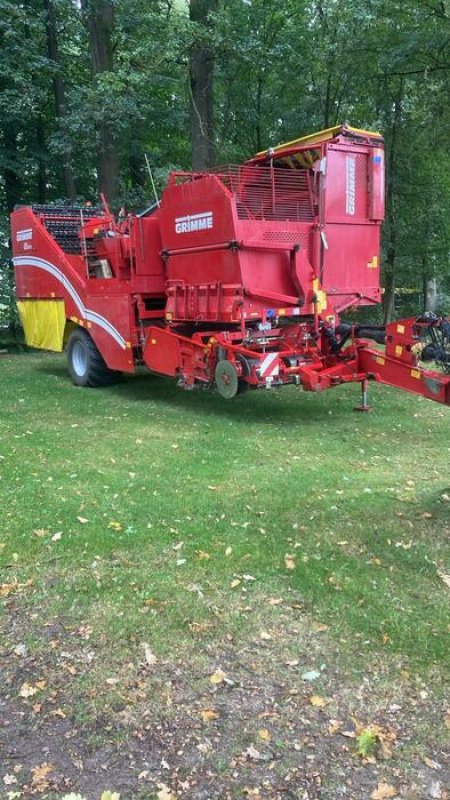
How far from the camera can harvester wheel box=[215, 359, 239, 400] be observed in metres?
7.80

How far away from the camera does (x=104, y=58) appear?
14898 mm

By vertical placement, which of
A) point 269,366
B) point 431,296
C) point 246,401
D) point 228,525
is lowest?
point 228,525

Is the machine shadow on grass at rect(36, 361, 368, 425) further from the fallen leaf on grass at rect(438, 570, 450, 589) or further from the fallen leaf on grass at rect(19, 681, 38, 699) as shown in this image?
the fallen leaf on grass at rect(19, 681, 38, 699)

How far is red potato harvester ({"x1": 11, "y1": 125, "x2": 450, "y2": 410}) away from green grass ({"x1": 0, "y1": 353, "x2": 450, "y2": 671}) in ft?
2.51

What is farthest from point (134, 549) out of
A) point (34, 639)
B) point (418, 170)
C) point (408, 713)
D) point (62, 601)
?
point (418, 170)

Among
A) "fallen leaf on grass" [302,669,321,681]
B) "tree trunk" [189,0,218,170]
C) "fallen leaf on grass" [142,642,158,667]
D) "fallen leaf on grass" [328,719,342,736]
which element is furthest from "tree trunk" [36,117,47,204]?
"fallen leaf on grass" [328,719,342,736]

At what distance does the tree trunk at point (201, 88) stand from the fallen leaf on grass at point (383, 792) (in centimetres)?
1273

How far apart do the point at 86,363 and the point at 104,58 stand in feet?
26.6

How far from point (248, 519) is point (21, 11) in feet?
45.0

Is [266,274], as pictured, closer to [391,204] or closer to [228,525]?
[228,525]

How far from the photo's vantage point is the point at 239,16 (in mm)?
14586

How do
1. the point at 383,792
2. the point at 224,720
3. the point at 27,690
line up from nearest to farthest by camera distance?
the point at 383,792
the point at 224,720
the point at 27,690

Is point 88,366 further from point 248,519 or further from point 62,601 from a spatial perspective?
point 62,601

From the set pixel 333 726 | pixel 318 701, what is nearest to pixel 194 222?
pixel 318 701
